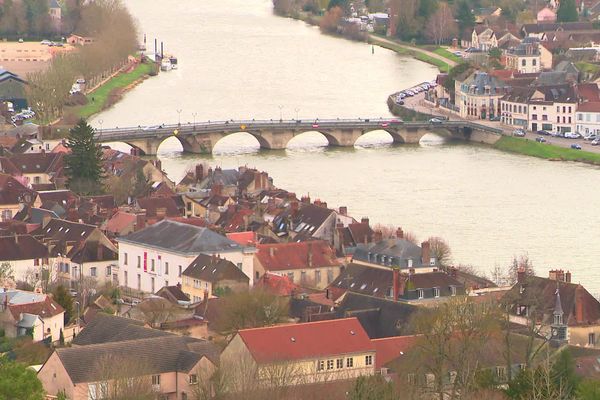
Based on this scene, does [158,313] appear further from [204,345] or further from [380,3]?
[380,3]

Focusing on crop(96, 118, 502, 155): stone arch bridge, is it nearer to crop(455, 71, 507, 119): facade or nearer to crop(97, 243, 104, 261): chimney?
crop(455, 71, 507, 119): facade

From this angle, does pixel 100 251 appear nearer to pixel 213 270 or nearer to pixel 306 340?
pixel 213 270

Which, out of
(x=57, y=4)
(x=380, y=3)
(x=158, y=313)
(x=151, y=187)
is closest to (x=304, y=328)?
(x=158, y=313)

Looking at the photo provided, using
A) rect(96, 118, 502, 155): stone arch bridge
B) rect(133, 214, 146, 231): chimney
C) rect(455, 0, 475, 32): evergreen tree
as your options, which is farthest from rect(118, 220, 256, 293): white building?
rect(455, 0, 475, 32): evergreen tree

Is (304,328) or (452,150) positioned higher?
(304,328)

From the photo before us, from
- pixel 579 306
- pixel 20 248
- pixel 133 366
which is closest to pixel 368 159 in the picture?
pixel 20 248

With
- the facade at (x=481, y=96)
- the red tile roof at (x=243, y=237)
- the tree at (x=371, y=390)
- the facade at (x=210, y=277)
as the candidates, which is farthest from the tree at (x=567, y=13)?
the tree at (x=371, y=390)
